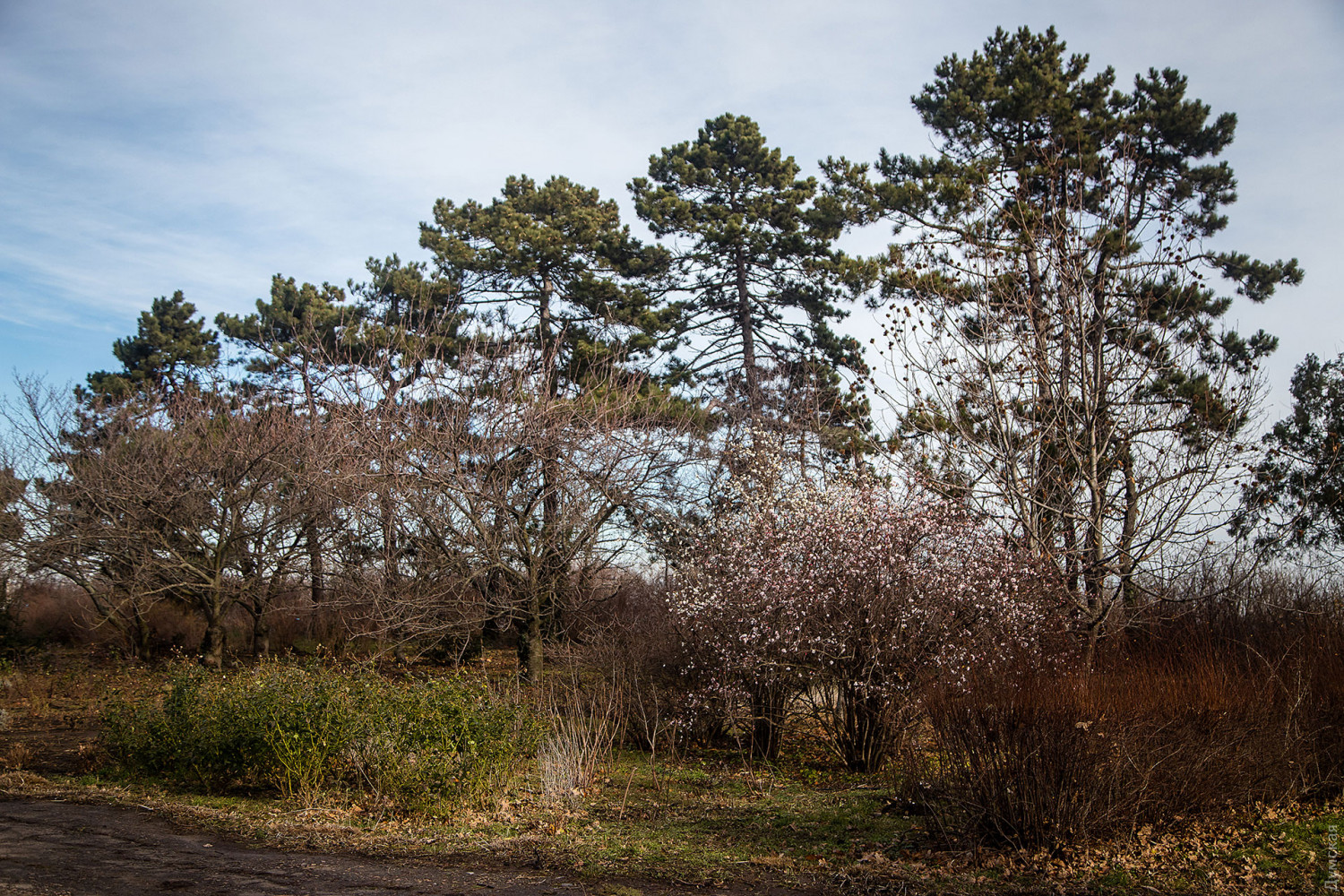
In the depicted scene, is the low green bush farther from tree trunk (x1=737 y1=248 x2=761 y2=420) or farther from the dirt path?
tree trunk (x1=737 y1=248 x2=761 y2=420)

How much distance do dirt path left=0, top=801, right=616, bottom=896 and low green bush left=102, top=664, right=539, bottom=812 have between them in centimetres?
116

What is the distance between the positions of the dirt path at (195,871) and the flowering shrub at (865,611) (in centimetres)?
428

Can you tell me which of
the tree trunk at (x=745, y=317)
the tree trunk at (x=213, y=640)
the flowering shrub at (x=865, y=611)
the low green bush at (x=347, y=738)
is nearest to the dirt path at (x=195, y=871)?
the low green bush at (x=347, y=738)

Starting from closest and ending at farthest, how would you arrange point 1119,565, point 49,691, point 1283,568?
point 1119,565, point 1283,568, point 49,691

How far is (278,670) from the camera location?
9.55 metres

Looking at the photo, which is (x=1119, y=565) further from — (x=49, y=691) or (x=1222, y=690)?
(x=49, y=691)

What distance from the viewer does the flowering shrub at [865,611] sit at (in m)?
9.34

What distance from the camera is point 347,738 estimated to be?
26.3ft

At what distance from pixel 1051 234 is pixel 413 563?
35.8 ft

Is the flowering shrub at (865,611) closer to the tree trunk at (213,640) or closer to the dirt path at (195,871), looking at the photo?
the dirt path at (195,871)

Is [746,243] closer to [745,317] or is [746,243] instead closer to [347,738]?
[745,317]

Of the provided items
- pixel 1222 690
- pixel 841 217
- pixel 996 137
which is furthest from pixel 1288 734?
pixel 841 217

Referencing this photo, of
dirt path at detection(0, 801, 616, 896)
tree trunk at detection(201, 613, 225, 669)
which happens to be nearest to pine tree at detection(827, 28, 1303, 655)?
dirt path at detection(0, 801, 616, 896)

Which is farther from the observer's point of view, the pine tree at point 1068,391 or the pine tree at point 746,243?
the pine tree at point 746,243
